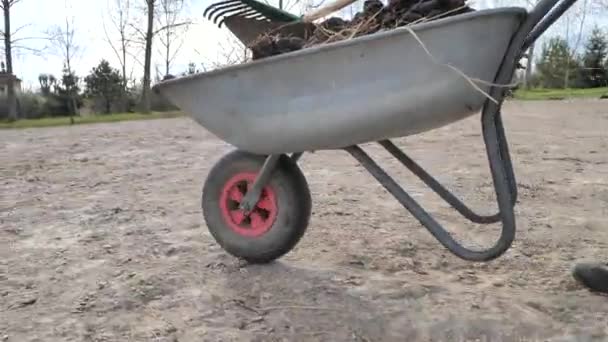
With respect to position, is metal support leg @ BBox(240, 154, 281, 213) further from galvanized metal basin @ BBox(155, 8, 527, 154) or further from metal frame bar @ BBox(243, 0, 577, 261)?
metal frame bar @ BBox(243, 0, 577, 261)

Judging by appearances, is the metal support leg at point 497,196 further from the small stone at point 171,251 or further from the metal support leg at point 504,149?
the small stone at point 171,251

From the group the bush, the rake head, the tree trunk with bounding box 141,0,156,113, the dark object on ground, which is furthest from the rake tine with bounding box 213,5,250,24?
the bush

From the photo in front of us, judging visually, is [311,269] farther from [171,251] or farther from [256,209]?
[171,251]

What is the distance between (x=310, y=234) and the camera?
2.52 meters

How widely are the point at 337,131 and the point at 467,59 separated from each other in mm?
408

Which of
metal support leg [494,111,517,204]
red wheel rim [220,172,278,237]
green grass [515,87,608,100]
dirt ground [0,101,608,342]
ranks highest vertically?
green grass [515,87,608,100]

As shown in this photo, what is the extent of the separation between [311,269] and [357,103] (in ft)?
2.33

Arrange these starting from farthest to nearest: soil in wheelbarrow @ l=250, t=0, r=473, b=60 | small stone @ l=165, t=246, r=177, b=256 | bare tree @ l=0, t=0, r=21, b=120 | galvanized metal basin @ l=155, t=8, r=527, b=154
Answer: bare tree @ l=0, t=0, r=21, b=120, small stone @ l=165, t=246, r=177, b=256, soil in wheelbarrow @ l=250, t=0, r=473, b=60, galvanized metal basin @ l=155, t=8, r=527, b=154

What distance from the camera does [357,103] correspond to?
1.59 m

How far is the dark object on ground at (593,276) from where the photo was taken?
1795 mm

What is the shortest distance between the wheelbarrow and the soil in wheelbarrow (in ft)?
0.41

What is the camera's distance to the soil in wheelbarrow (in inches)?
61.5

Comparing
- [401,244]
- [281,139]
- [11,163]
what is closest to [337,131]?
[281,139]

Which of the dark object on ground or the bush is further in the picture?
the bush
